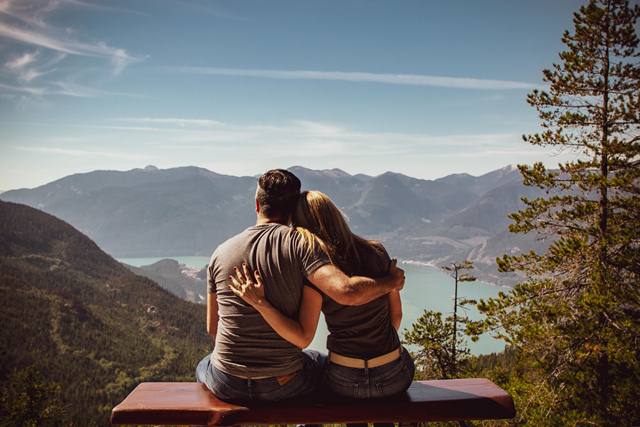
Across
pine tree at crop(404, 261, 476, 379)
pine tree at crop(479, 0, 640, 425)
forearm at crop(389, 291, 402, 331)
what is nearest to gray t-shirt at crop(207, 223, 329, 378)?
forearm at crop(389, 291, 402, 331)

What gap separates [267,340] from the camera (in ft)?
9.74

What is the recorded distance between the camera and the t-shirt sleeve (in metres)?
2.75

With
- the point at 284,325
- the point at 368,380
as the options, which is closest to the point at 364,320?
the point at 368,380

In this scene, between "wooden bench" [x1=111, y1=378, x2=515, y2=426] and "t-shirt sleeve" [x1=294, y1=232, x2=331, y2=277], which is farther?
"wooden bench" [x1=111, y1=378, x2=515, y2=426]

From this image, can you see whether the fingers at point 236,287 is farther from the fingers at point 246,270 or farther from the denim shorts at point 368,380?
the denim shorts at point 368,380

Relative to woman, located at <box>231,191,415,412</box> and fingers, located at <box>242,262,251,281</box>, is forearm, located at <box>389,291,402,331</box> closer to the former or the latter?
woman, located at <box>231,191,415,412</box>

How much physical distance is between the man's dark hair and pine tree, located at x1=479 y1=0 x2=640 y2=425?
8.12 metres

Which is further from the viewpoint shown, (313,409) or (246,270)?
(313,409)

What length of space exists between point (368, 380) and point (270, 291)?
882 mm

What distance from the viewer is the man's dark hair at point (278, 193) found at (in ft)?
9.68

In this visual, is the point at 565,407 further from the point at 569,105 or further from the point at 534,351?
the point at 569,105

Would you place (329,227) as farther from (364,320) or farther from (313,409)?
(313,409)

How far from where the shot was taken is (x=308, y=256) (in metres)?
2.77

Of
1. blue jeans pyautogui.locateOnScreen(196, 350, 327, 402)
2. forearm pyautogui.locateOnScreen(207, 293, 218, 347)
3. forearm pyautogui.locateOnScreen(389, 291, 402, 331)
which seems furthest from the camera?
forearm pyautogui.locateOnScreen(207, 293, 218, 347)
